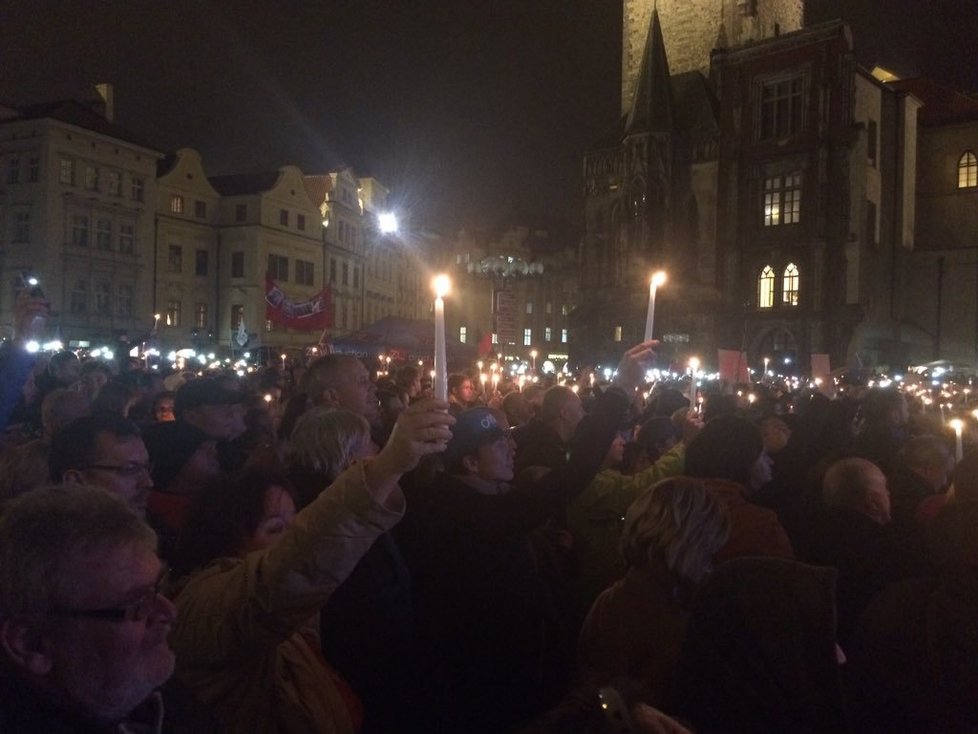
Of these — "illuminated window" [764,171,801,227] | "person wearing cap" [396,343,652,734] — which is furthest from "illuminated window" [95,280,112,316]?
"person wearing cap" [396,343,652,734]

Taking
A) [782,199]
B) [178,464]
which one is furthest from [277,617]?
[782,199]

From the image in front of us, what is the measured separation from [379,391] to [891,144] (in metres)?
40.3

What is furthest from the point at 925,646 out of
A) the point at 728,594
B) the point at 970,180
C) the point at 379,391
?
the point at 970,180

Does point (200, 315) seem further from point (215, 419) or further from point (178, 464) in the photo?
point (178, 464)

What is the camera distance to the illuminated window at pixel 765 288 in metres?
39.7

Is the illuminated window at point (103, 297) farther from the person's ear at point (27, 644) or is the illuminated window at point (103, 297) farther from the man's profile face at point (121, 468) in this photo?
the person's ear at point (27, 644)

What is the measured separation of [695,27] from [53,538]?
48724 millimetres

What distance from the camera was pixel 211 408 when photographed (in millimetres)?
5422

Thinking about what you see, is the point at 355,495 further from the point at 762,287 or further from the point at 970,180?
the point at 970,180

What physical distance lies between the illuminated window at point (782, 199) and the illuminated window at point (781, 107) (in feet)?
6.88

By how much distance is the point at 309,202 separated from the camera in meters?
54.6

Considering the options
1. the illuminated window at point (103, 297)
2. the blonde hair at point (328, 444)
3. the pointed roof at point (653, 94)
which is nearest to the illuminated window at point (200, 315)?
the illuminated window at point (103, 297)

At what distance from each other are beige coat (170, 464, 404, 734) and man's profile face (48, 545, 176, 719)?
355 millimetres

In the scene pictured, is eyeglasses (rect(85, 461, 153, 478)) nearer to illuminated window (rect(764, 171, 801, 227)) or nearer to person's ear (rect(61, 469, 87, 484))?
person's ear (rect(61, 469, 87, 484))
